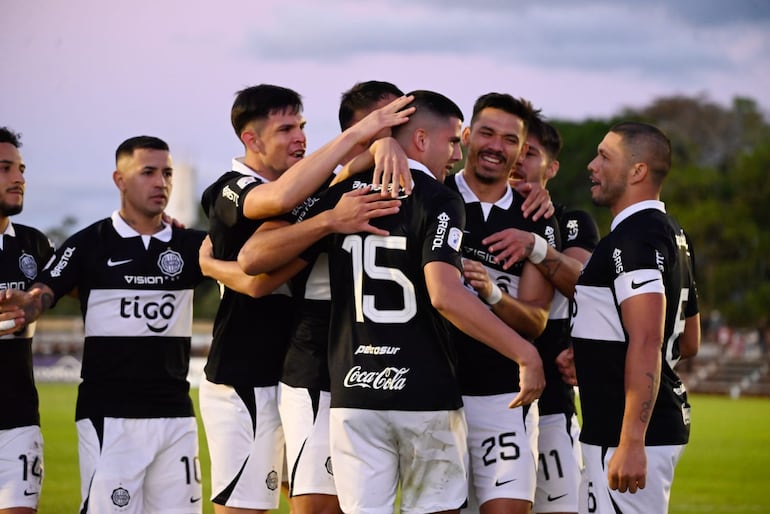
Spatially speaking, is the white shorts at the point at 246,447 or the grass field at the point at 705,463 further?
the grass field at the point at 705,463

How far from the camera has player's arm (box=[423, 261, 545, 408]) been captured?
5.99 meters

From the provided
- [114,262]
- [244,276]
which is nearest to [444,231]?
[244,276]

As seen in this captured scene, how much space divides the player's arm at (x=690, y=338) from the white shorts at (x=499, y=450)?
1.14m

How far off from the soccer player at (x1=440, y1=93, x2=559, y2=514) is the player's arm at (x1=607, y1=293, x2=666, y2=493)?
3.34ft

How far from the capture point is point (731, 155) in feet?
249

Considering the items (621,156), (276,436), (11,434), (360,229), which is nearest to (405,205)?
(360,229)

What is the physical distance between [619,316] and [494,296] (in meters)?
0.85

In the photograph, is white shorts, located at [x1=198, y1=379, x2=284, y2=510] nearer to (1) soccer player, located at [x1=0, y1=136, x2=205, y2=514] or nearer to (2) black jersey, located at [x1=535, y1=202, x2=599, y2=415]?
(1) soccer player, located at [x1=0, y1=136, x2=205, y2=514]

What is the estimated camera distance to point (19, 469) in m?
8.03

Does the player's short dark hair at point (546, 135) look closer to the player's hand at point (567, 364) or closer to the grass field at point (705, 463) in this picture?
the player's hand at point (567, 364)

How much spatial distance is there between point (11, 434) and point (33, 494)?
470mm

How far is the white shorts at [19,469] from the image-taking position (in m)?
8.00

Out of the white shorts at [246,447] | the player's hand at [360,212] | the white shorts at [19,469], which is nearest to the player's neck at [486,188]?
the player's hand at [360,212]

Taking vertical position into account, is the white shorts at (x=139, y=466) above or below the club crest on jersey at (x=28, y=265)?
below
